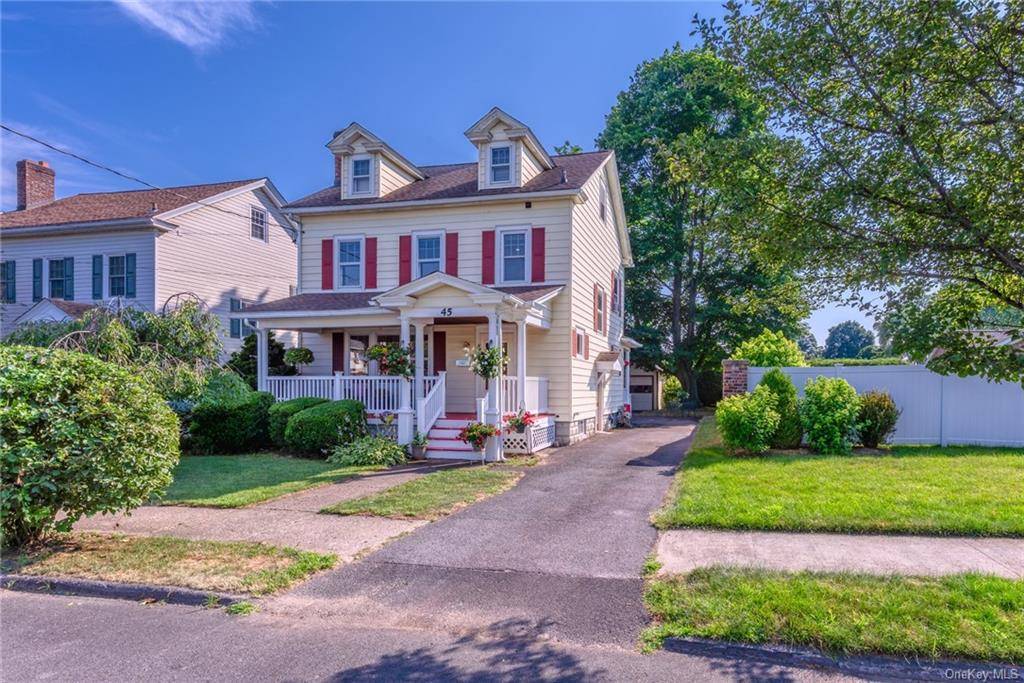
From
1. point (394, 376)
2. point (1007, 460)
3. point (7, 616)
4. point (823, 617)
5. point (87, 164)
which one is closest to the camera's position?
point (823, 617)

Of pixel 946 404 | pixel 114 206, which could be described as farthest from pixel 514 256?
pixel 114 206

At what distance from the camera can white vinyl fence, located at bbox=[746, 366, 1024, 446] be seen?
11195 mm

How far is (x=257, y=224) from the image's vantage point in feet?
76.1

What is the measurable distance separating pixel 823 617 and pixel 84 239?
2369cm

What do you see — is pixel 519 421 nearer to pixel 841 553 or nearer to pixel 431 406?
pixel 431 406

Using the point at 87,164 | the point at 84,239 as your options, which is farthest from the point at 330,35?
the point at 84,239

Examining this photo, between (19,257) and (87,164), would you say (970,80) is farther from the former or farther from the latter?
(19,257)

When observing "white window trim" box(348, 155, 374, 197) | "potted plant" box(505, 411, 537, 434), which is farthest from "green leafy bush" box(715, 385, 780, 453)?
"white window trim" box(348, 155, 374, 197)

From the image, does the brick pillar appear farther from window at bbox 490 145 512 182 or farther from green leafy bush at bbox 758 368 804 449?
window at bbox 490 145 512 182

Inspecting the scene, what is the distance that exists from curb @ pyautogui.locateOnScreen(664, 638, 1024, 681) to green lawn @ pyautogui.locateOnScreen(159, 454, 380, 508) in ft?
21.8

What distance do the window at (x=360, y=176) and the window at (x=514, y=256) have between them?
4469mm

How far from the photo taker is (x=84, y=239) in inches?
785

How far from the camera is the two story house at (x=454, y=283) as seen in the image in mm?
13195

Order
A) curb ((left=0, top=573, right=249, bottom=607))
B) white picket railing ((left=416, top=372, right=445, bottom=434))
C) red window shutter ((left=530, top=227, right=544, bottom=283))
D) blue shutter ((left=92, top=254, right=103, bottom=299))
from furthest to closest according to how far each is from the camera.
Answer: blue shutter ((left=92, top=254, right=103, bottom=299)) < red window shutter ((left=530, top=227, right=544, bottom=283)) < white picket railing ((left=416, top=372, right=445, bottom=434)) < curb ((left=0, top=573, right=249, bottom=607))
